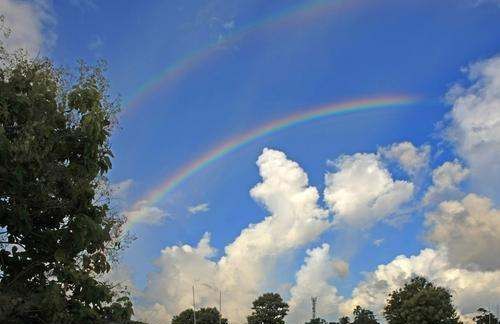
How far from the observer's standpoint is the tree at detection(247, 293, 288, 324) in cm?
10719

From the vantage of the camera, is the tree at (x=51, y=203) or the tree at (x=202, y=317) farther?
the tree at (x=202, y=317)

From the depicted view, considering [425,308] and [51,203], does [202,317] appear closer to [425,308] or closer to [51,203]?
[425,308]

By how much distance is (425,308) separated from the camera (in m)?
92.1

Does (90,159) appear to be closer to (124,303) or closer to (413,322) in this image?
(124,303)

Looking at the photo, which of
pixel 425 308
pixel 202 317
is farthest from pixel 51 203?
pixel 202 317

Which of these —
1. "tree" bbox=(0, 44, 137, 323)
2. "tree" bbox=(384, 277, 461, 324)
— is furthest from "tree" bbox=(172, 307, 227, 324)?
"tree" bbox=(0, 44, 137, 323)

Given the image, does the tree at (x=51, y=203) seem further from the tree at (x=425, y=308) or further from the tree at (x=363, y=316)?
the tree at (x=363, y=316)

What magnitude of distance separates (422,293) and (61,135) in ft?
296

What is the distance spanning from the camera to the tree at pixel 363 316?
463ft

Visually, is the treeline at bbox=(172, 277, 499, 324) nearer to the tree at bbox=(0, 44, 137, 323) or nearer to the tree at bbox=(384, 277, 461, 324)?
the tree at bbox=(384, 277, 461, 324)

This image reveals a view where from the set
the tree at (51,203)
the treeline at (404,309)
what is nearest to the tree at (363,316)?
the treeline at (404,309)

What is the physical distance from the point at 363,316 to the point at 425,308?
171 ft

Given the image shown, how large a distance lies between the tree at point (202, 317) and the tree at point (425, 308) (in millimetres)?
38377

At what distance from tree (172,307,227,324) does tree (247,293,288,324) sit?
1875 cm
